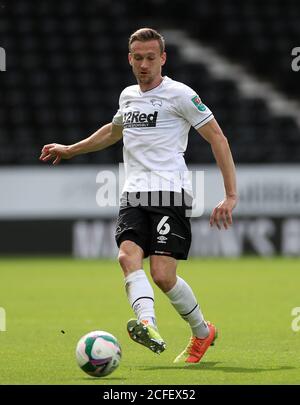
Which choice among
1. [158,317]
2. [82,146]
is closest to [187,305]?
[82,146]

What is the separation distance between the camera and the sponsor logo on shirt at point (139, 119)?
6.51 metres

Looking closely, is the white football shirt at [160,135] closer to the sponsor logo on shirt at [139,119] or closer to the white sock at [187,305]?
the sponsor logo on shirt at [139,119]

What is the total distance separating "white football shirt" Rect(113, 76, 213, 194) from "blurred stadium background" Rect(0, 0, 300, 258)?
10252 millimetres

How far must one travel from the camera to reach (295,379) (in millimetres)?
5668

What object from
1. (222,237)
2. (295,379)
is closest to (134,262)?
(295,379)

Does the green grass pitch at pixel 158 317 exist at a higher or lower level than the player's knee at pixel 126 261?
lower

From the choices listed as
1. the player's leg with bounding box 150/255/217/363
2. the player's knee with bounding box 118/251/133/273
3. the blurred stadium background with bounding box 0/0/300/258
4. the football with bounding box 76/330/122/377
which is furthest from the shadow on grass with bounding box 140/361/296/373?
the blurred stadium background with bounding box 0/0/300/258

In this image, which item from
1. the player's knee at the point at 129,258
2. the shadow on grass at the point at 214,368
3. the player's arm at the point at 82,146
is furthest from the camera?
the player's arm at the point at 82,146

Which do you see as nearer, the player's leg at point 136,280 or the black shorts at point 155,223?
the player's leg at point 136,280

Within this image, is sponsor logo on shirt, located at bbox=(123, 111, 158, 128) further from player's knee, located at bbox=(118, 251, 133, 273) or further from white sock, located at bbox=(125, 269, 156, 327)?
white sock, located at bbox=(125, 269, 156, 327)

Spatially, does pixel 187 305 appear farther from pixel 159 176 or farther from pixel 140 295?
pixel 159 176

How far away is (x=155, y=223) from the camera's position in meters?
6.40

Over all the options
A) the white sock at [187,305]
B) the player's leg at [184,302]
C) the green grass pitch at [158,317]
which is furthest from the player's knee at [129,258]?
the green grass pitch at [158,317]

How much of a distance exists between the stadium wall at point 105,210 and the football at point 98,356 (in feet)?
36.3
